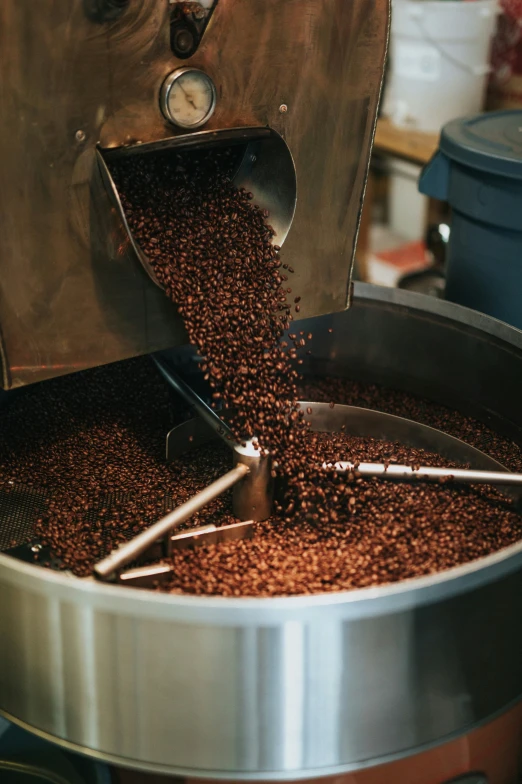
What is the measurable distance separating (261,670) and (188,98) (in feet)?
2.11

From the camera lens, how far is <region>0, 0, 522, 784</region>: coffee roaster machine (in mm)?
845

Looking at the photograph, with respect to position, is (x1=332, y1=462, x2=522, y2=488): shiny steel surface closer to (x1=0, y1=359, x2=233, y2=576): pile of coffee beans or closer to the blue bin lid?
(x1=0, y1=359, x2=233, y2=576): pile of coffee beans

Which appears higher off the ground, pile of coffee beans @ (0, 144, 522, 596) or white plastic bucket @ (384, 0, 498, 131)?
white plastic bucket @ (384, 0, 498, 131)

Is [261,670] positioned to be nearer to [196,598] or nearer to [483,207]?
[196,598]

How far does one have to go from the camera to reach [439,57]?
2465 millimetres

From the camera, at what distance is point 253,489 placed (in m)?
1.21

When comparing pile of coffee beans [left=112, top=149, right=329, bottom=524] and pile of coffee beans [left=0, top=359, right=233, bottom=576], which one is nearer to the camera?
pile of coffee beans [left=112, top=149, right=329, bottom=524]

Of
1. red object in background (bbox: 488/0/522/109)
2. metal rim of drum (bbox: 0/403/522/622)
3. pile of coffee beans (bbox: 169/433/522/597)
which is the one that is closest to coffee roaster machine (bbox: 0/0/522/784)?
metal rim of drum (bbox: 0/403/522/622)

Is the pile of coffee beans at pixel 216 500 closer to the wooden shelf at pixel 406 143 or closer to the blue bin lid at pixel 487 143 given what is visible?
the blue bin lid at pixel 487 143

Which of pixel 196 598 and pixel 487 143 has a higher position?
pixel 487 143

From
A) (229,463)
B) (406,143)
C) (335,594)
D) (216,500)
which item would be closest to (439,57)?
(406,143)

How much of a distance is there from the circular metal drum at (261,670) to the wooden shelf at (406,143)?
181 centimetres

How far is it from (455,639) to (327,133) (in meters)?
0.68

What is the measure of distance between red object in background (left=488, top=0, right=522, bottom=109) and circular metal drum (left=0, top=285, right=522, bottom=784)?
207 cm
